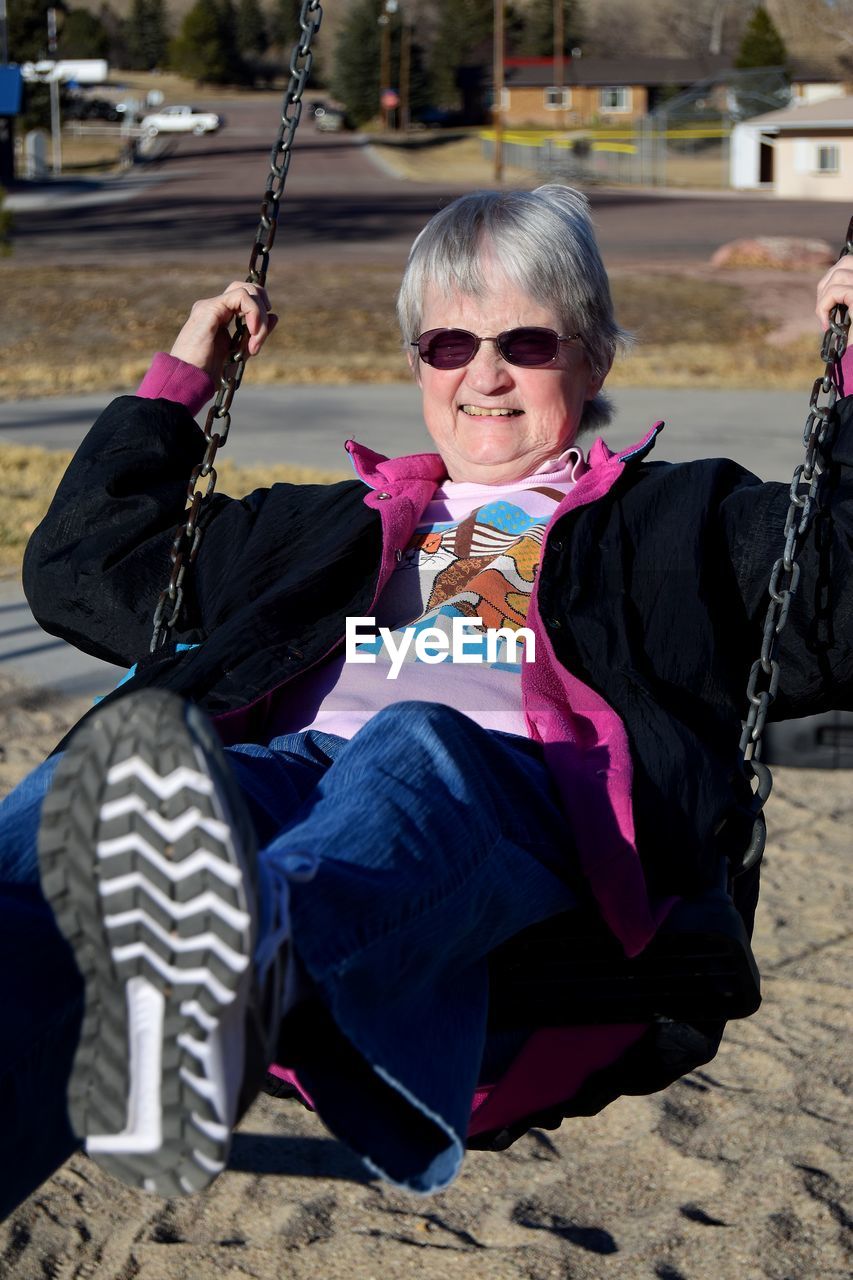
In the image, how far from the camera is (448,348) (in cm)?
244

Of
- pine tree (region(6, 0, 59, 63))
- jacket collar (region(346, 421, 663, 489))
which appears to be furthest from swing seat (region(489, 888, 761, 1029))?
pine tree (region(6, 0, 59, 63))

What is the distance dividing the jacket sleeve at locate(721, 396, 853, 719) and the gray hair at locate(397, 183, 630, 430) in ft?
1.33

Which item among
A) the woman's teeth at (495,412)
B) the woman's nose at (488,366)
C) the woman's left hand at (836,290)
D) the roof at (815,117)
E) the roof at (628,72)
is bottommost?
the roof at (628,72)

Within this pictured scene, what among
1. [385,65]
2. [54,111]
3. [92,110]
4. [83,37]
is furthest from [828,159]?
[83,37]

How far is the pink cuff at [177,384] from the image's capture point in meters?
2.56

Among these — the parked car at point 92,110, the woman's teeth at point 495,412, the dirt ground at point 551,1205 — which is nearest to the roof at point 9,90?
the parked car at point 92,110

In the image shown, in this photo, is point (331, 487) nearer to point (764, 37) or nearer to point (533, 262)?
point (533, 262)

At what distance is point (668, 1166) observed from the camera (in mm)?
3000

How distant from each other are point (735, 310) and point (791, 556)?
16569 mm

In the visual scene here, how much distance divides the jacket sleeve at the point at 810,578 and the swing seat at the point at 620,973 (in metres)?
0.37

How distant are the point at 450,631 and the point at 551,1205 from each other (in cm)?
125

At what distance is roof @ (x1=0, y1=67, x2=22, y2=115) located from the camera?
3350 centimetres

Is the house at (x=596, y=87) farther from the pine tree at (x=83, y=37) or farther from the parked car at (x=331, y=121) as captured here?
the pine tree at (x=83, y=37)

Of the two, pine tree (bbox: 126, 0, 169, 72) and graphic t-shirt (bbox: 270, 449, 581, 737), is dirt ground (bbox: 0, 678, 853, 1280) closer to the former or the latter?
graphic t-shirt (bbox: 270, 449, 581, 737)
